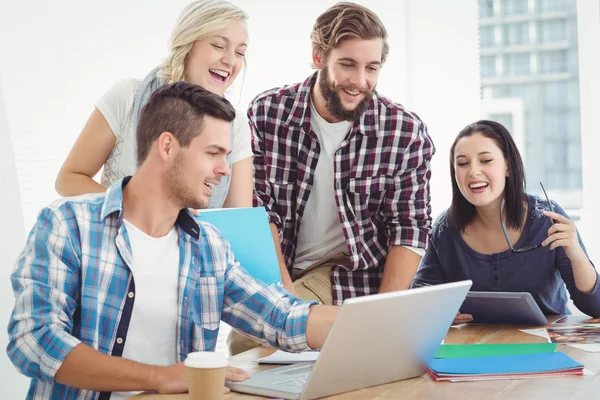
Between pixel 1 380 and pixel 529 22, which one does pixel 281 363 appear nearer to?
pixel 1 380

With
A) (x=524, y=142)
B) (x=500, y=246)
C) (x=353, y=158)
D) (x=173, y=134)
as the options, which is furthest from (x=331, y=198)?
(x=524, y=142)

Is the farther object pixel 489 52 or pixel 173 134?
pixel 489 52

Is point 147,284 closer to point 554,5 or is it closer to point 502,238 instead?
point 502,238

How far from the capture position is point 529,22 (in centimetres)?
434

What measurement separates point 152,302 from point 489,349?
780 mm

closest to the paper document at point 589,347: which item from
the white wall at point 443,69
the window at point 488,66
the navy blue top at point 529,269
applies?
the navy blue top at point 529,269

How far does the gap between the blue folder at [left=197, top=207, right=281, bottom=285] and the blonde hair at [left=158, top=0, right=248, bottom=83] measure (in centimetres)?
53

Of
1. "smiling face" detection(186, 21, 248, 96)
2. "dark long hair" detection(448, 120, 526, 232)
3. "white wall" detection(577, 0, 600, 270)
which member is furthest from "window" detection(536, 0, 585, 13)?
"smiling face" detection(186, 21, 248, 96)

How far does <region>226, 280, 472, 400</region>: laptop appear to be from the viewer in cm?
128

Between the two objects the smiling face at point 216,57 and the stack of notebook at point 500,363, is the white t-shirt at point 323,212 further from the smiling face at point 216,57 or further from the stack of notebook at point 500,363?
the stack of notebook at point 500,363

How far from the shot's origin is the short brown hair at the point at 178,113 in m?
1.81

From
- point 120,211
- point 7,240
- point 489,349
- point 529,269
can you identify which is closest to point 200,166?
point 120,211

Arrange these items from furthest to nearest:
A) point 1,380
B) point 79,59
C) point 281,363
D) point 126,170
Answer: point 79,59 → point 1,380 → point 126,170 → point 281,363

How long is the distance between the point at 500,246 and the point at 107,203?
4.20ft
